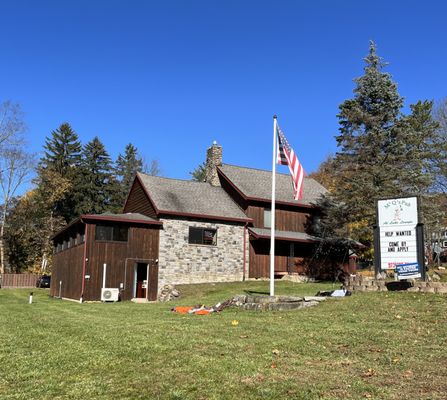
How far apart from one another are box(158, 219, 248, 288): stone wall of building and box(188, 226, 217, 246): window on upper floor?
21 cm

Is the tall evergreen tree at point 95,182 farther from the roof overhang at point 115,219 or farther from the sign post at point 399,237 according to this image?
the sign post at point 399,237

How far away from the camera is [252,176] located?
35125 millimetres

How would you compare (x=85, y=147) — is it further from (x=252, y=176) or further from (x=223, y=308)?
(x=223, y=308)

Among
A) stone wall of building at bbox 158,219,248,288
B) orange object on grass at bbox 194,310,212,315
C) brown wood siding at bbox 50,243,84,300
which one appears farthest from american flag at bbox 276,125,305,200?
brown wood siding at bbox 50,243,84,300

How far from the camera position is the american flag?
16062mm

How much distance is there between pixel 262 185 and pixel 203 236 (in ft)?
21.8

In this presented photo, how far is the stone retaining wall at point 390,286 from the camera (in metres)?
13.8

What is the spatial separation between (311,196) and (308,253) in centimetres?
461

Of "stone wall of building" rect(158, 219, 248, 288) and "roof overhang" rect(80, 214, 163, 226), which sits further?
"stone wall of building" rect(158, 219, 248, 288)

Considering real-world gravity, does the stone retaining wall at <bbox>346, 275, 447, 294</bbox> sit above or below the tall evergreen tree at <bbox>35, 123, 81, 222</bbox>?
below

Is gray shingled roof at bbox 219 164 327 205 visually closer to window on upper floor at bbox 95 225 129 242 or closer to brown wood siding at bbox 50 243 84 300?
window on upper floor at bbox 95 225 129 242

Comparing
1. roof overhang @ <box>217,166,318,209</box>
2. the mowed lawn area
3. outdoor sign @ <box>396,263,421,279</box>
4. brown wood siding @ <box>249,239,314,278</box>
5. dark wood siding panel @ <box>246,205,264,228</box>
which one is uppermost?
roof overhang @ <box>217,166,318,209</box>

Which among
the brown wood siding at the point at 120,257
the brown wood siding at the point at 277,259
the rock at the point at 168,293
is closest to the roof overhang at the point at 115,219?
the brown wood siding at the point at 120,257

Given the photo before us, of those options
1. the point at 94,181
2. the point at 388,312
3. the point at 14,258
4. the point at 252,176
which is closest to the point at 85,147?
the point at 94,181
